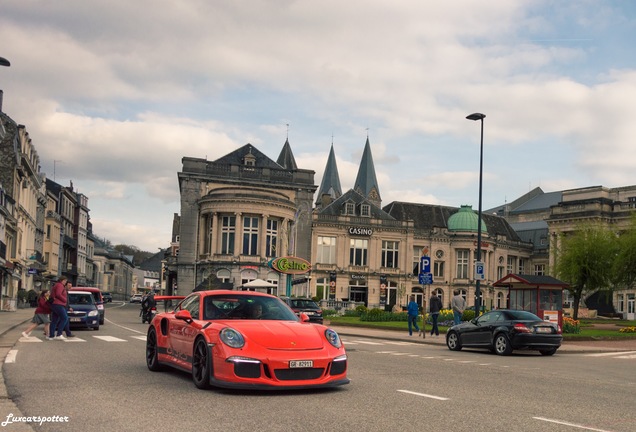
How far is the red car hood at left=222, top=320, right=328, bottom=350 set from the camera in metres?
10.0

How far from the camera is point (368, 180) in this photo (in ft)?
400

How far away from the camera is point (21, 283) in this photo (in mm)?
69500

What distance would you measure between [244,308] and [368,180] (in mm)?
111212

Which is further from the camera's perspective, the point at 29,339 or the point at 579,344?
the point at 579,344

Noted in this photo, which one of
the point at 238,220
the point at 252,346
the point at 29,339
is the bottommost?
the point at 29,339

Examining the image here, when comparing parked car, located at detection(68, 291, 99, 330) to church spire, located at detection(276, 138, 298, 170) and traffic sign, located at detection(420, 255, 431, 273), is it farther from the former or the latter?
church spire, located at detection(276, 138, 298, 170)

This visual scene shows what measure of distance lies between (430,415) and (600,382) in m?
6.50

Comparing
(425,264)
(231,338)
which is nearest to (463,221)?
(425,264)

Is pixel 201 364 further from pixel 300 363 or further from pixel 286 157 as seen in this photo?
pixel 286 157

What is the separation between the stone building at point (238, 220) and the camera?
72062 millimetres

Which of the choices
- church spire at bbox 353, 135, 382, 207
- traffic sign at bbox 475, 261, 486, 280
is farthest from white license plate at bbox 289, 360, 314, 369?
church spire at bbox 353, 135, 382, 207

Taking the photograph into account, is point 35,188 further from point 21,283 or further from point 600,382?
point 600,382

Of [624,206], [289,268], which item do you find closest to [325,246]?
[289,268]

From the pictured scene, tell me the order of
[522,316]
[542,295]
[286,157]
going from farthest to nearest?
1. [286,157]
2. [542,295]
3. [522,316]
